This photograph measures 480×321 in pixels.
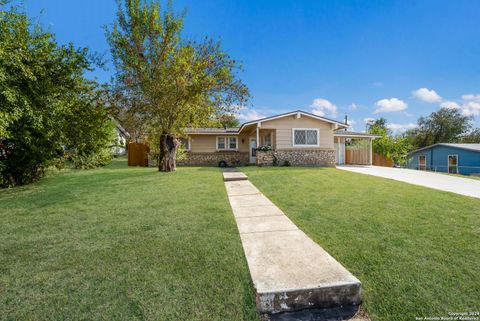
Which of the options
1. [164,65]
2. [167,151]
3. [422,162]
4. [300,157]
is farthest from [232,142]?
[422,162]

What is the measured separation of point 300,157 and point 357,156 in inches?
294

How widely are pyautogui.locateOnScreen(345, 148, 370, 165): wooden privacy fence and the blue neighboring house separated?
8.70 meters

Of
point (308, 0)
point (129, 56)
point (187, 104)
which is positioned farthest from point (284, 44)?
point (129, 56)

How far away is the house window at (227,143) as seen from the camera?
19.1 metres

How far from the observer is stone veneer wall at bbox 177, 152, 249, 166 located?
1850 centimetres

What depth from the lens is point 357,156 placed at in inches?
778

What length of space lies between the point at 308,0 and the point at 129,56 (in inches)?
347

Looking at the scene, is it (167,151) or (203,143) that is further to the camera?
(203,143)

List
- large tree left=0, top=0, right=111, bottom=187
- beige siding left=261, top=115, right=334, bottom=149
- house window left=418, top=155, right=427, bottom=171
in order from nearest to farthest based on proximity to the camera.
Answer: large tree left=0, top=0, right=111, bottom=187 → beige siding left=261, top=115, right=334, bottom=149 → house window left=418, top=155, right=427, bottom=171

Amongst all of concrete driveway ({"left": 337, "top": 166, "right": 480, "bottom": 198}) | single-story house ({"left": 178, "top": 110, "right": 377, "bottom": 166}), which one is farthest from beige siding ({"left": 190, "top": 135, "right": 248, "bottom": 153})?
concrete driveway ({"left": 337, "top": 166, "right": 480, "bottom": 198})

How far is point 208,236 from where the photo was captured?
328 cm

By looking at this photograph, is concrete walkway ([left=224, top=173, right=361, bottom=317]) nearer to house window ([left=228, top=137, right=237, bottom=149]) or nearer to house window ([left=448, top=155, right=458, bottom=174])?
house window ([left=228, top=137, right=237, bottom=149])

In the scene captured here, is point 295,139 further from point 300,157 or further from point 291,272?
point 291,272

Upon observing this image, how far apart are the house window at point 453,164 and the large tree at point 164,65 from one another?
22.9 m
